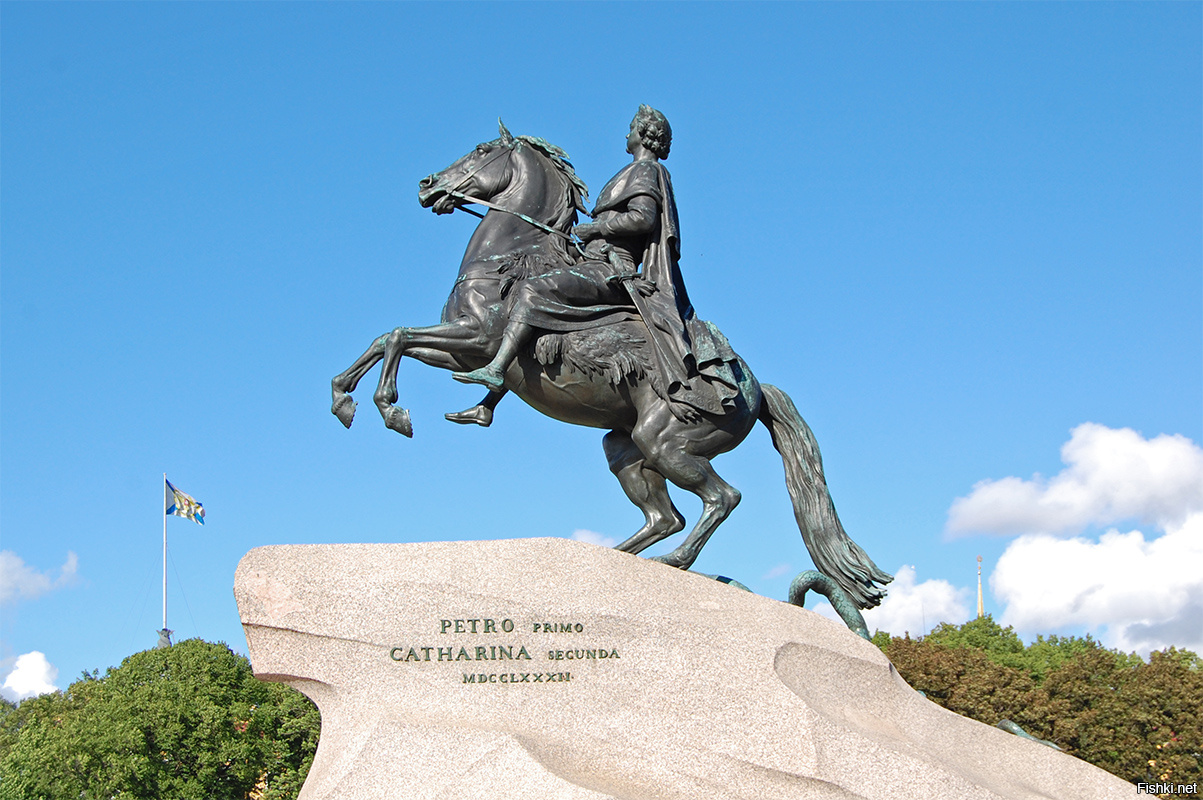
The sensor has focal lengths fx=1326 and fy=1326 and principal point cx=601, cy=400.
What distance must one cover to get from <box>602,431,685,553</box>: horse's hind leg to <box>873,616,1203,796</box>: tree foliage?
72.1 ft

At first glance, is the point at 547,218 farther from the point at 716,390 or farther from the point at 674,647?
the point at 674,647

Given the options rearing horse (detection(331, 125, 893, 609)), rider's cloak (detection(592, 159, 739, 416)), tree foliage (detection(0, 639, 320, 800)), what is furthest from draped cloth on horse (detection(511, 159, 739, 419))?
tree foliage (detection(0, 639, 320, 800))

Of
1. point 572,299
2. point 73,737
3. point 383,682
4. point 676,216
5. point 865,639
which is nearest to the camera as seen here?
point 383,682

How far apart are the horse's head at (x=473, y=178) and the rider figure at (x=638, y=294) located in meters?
0.80

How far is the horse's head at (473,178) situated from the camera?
10.9 metres

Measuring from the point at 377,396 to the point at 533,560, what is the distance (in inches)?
73.7

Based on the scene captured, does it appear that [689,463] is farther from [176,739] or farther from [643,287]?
[176,739]

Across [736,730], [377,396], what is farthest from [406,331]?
[736,730]

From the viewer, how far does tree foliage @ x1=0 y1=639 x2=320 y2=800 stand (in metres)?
28.8

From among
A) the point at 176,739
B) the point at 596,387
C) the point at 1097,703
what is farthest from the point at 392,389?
the point at 1097,703

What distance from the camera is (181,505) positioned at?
39.3m

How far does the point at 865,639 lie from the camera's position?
9508 millimetres

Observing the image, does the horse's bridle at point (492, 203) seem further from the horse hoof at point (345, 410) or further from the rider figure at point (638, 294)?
the horse hoof at point (345, 410)

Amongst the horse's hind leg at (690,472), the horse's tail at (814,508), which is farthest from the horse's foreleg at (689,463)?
the horse's tail at (814,508)
